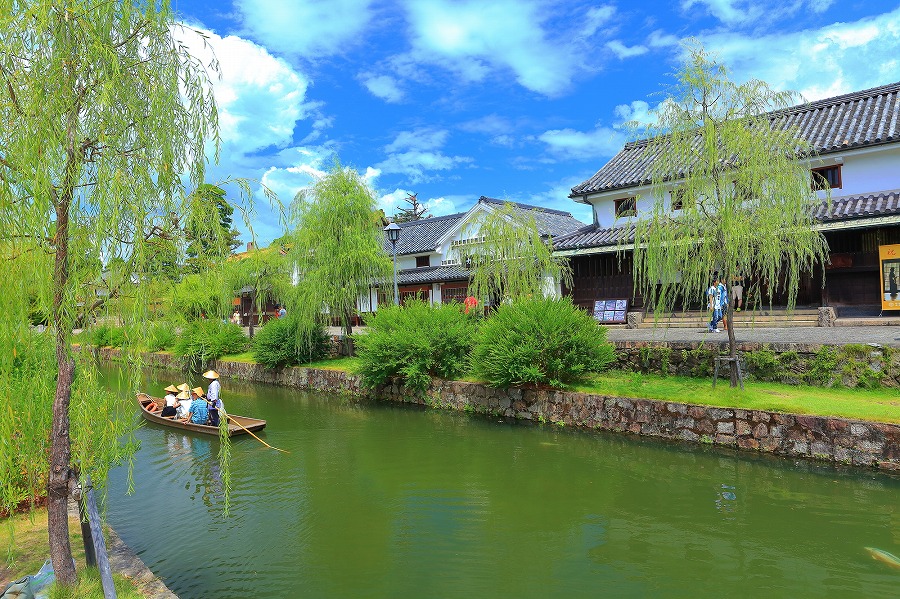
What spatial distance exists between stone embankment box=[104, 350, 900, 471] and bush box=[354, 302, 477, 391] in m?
0.59

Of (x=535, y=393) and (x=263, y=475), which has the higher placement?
(x=535, y=393)

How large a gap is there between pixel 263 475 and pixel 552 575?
616 cm

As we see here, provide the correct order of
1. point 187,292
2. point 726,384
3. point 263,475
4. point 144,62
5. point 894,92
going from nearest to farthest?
point 144,62
point 187,292
point 263,475
point 726,384
point 894,92

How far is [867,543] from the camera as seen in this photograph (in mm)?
6668

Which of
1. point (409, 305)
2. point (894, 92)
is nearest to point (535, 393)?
point (409, 305)

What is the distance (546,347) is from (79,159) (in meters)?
10.3

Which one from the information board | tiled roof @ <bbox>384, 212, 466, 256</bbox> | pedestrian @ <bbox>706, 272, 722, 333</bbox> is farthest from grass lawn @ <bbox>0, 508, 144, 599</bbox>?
tiled roof @ <bbox>384, 212, 466, 256</bbox>

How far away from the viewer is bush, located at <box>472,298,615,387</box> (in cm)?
1284

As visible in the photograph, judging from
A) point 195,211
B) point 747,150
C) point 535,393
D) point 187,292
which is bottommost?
point 535,393

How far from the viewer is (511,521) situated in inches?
307

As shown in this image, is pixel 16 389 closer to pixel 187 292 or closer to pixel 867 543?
pixel 187 292

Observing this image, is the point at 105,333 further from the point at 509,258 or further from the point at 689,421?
the point at 509,258

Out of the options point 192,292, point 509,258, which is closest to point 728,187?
point 509,258

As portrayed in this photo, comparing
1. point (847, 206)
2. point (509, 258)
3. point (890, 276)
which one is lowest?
point (890, 276)
